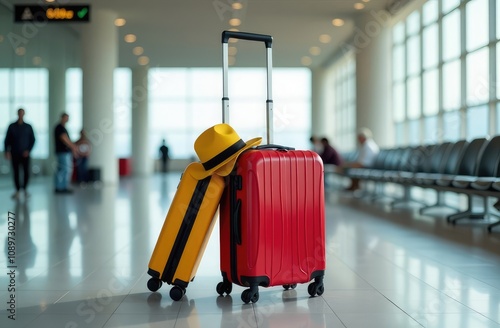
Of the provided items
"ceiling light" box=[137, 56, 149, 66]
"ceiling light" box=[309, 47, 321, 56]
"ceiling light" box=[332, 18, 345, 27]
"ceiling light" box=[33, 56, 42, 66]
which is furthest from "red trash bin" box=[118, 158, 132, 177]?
"ceiling light" box=[332, 18, 345, 27]

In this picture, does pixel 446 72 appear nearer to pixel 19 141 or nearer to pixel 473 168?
pixel 473 168

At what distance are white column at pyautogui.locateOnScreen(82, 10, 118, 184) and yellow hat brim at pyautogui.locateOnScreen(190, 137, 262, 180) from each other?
13.8 metres

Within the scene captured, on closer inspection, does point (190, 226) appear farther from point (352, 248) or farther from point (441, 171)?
point (441, 171)

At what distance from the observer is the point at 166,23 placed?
1766 centimetres

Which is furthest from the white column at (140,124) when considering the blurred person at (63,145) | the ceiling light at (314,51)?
the blurred person at (63,145)

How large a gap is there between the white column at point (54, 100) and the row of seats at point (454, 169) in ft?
34.6

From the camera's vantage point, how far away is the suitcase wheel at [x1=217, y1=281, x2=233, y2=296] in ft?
11.2

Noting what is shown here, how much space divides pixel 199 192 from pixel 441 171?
589 cm

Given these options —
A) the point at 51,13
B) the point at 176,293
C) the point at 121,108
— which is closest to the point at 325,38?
the point at 51,13

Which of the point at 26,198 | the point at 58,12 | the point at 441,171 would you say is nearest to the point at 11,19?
the point at 58,12

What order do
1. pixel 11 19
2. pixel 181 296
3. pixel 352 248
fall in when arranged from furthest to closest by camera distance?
pixel 11 19 → pixel 352 248 → pixel 181 296

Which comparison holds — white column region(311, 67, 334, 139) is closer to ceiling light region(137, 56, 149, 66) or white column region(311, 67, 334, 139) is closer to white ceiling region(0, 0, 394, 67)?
white ceiling region(0, 0, 394, 67)

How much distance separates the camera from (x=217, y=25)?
17.8 meters

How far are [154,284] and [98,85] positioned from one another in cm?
1417
